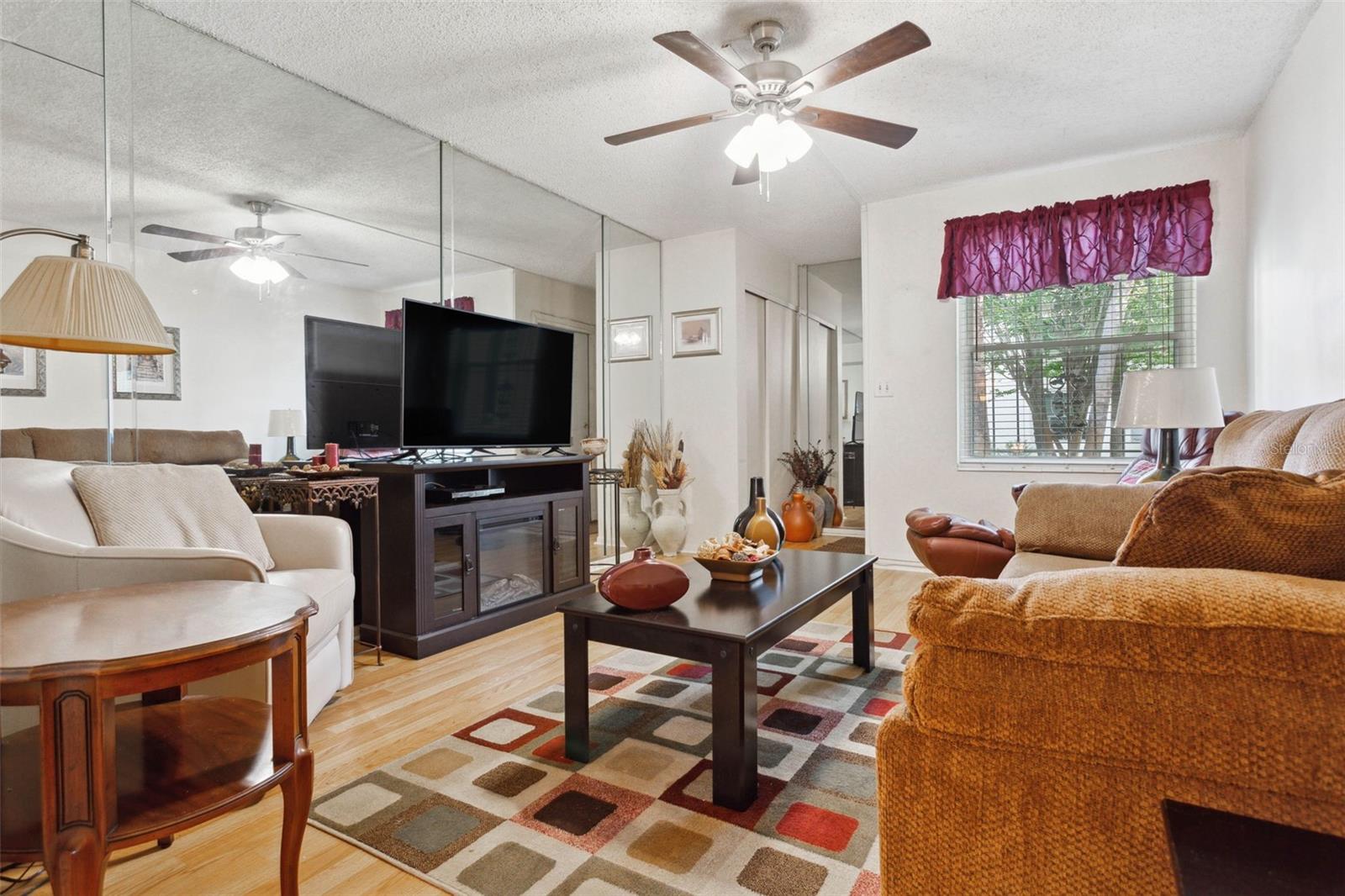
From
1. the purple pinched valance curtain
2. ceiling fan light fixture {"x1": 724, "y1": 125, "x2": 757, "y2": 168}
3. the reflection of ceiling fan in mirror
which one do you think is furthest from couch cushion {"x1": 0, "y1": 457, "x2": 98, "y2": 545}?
the purple pinched valance curtain

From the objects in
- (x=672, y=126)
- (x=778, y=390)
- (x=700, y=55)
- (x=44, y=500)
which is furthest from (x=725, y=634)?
Result: (x=778, y=390)

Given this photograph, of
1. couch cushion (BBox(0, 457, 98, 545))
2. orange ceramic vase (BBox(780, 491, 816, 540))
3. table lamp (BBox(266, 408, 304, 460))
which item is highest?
table lamp (BBox(266, 408, 304, 460))

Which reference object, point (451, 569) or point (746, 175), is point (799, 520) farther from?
point (451, 569)

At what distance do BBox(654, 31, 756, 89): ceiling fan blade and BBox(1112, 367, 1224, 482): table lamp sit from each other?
7.02 ft

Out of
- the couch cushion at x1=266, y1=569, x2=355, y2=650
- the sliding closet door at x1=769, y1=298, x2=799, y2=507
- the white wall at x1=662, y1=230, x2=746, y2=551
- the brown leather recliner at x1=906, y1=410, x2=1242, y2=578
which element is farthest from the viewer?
the sliding closet door at x1=769, y1=298, x2=799, y2=507

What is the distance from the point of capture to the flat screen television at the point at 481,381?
313cm

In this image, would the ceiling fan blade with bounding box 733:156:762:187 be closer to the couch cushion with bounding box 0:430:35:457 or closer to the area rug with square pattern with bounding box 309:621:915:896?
the area rug with square pattern with bounding box 309:621:915:896

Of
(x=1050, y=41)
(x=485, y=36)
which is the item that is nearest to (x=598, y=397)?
(x=485, y=36)

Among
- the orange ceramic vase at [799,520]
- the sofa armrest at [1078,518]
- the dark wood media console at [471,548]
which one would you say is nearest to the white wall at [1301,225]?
the sofa armrest at [1078,518]

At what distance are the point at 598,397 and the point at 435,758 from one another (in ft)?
11.1

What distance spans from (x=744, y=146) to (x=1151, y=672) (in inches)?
99.3

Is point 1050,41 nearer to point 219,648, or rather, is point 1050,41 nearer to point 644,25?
point 644,25

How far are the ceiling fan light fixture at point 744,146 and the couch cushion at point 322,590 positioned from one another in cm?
221

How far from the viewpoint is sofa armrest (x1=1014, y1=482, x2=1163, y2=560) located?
2.31m
